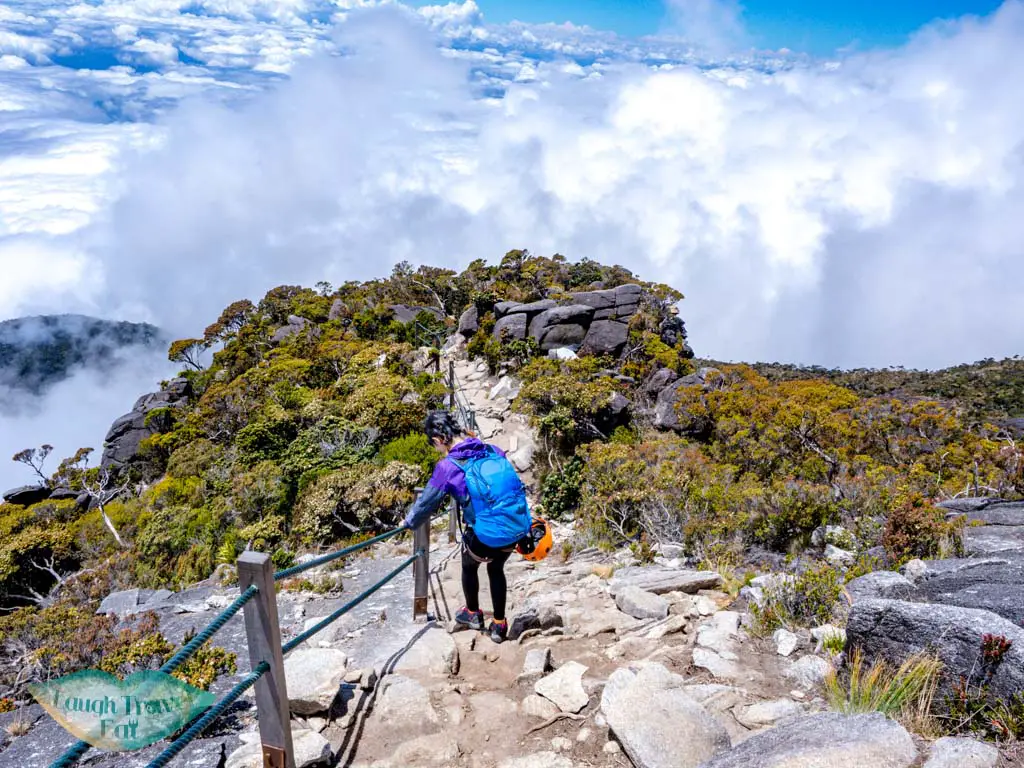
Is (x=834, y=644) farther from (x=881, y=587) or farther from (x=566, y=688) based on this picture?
(x=566, y=688)

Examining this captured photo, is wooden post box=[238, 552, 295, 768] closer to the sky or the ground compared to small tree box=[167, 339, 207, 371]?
closer to the sky

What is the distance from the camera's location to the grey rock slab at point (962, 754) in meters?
2.48

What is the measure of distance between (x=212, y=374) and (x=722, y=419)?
1177 inches

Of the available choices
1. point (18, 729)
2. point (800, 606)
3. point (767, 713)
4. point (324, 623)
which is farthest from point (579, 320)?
point (767, 713)

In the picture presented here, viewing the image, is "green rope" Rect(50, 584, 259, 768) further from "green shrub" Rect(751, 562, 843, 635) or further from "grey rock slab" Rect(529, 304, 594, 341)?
"grey rock slab" Rect(529, 304, 594, 341)

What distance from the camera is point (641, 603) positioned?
574 centimetres

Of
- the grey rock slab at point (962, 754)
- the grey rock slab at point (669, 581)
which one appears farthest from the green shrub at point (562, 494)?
the grey rock slab at point (962, 754)

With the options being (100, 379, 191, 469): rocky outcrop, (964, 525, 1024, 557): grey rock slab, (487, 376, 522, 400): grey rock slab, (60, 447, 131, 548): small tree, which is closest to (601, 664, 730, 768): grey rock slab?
(964, 525, 1024, 557): grey rock slab

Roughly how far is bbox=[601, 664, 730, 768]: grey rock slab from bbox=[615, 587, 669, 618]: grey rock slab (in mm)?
Result: 1638

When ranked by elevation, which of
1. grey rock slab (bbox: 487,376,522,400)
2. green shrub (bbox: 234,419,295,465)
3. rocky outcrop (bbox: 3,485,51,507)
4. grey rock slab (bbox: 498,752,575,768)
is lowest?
rocky outcrop (bbox: 3,485,51,507)

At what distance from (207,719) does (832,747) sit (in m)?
2.68

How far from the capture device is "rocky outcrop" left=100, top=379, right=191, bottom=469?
103 ft

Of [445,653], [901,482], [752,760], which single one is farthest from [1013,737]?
[901,482]

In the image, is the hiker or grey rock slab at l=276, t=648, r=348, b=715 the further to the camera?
the hiker
